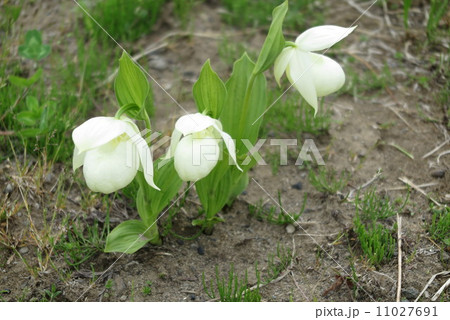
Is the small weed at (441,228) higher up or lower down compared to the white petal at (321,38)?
lower down

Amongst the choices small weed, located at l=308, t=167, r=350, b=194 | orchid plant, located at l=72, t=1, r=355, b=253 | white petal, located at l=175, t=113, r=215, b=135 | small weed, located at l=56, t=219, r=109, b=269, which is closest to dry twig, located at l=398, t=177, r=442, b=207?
small weed, located at l=308, t=167, r=350, b=194

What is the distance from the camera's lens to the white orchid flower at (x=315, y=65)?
1.78 meters

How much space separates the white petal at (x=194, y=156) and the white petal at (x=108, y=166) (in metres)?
0.16

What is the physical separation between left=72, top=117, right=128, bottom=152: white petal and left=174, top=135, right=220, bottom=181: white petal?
0.20 meters

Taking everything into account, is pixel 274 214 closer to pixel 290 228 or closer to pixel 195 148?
pixel 290 228

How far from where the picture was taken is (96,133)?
1.55m

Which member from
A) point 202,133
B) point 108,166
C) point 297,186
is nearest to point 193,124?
point 202,133

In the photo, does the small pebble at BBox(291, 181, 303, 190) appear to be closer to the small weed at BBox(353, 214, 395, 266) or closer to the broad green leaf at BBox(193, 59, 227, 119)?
the small weed at BBox(353, 214, 395, 266)

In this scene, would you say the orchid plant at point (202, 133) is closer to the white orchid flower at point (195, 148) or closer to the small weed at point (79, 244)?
the white orchid flower at point (195, 148)

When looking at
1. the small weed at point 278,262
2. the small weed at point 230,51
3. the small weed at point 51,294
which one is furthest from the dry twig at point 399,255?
the small weed at point 230,51

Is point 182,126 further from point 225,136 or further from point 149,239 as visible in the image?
point 149,239

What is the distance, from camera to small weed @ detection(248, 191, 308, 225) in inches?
85.9

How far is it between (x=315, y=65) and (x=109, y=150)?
77 cm

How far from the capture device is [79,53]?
2.90 m
